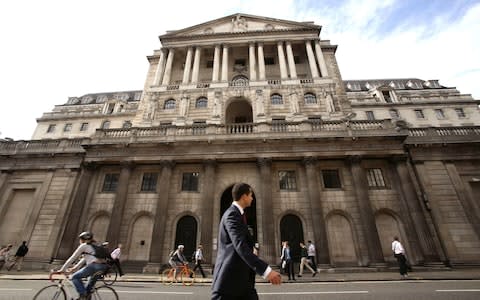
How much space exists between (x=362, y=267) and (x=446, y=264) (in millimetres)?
5320

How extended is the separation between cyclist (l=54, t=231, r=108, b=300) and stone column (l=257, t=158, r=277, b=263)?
433 inches

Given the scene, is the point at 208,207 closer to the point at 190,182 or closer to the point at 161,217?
the point at 190,182

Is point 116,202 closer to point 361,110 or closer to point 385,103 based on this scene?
point 361,110

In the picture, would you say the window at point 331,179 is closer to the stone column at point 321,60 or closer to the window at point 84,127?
the stone column at point 321,60

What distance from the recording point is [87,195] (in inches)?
705

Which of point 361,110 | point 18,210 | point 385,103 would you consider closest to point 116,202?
point 18,210

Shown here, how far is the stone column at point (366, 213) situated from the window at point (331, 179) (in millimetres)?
1175

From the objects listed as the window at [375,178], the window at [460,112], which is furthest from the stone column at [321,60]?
the window at [460,112]

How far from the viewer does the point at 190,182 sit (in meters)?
18.3

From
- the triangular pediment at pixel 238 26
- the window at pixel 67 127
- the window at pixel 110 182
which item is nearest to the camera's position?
the window at pixel 110 182

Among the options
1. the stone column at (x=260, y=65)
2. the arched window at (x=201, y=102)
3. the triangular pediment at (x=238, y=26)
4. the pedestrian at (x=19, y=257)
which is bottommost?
the pedestrian at (x=19, y=257)

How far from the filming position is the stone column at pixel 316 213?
14.6 meters

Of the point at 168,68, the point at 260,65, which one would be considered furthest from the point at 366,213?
the point at 168,68

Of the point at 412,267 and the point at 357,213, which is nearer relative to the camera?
the point at 412,267
